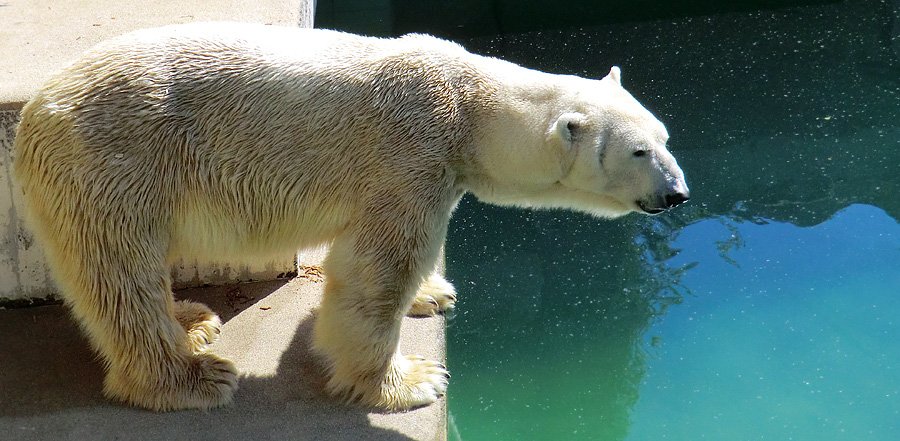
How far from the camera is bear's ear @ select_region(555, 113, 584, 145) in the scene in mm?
2957

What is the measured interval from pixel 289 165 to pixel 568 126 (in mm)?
1084

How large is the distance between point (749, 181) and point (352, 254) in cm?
358

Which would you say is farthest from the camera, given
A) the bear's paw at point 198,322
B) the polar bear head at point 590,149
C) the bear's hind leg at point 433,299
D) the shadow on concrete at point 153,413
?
the bear's hind leg at point 433,299

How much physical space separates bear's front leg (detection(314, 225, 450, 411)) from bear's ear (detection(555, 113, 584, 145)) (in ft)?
2.24

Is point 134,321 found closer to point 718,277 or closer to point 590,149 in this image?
point 590,149

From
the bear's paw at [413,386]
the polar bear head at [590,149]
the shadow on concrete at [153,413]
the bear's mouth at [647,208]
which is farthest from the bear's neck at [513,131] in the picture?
the shadow on concrete at [153,413]

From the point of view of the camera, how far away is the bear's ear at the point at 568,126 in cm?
296

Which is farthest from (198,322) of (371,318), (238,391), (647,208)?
(647,208)

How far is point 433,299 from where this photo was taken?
13.1ft

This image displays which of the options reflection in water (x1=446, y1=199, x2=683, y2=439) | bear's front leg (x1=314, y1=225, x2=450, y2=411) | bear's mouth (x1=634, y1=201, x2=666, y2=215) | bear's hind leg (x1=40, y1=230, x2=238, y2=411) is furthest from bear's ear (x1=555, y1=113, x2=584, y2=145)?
bear's hind leg (x1=40, y1=230, x2=238, y2=411)

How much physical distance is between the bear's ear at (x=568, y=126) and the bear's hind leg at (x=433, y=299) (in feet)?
3.99

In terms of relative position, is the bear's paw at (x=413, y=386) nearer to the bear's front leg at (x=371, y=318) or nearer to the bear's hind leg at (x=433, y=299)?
the bear's front leg at (x=371, y=318)

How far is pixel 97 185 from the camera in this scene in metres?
2.87

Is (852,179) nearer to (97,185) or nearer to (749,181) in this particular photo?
(749,181)
